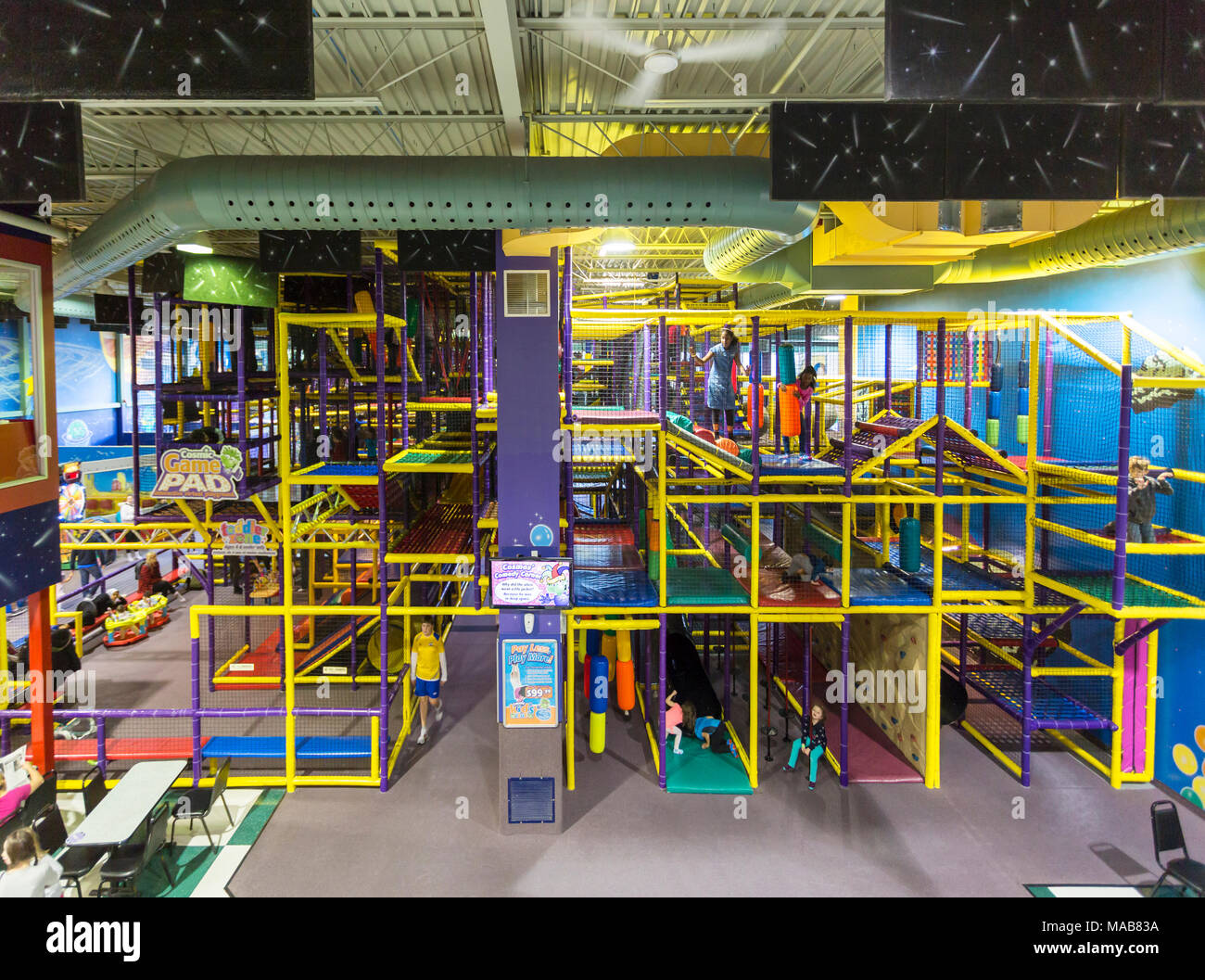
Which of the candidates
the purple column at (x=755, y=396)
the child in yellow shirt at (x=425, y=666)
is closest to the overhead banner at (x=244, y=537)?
the child in yellow shirt at (x=425, y=666)

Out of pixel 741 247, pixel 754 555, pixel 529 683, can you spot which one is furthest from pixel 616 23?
pixel 529 683

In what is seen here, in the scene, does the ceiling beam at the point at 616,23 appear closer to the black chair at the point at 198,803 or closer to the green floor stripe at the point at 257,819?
the black chair at the point at 198,803

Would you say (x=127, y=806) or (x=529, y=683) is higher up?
(x=529, y=683)

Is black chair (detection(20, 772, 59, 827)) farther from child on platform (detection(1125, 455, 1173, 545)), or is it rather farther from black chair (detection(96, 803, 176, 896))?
child on platform (detection(1125, 455, 1173, 545))

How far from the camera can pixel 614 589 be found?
934 centimetres

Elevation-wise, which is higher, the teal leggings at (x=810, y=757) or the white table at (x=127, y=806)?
the white table at (x=127, y=806)

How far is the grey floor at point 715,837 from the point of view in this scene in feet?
23.8

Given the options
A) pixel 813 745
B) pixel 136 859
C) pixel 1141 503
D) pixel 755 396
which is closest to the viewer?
pixel 136 859

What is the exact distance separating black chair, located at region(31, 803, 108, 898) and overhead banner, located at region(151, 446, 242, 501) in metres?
4.02

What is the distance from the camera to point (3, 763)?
8.34 metres

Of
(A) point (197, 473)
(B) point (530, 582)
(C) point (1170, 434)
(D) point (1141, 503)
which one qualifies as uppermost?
(C) point (1170, 434)

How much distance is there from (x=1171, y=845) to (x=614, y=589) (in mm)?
6140

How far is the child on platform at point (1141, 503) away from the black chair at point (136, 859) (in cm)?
1082

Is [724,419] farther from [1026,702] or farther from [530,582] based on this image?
[1026,702]
